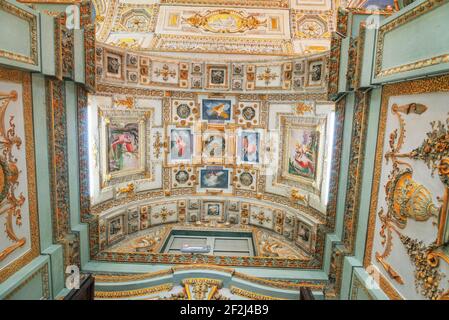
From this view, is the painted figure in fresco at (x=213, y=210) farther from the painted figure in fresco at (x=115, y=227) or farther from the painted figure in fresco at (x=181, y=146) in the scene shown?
Answer: the painted figure in fresco at (x=115, y=227)

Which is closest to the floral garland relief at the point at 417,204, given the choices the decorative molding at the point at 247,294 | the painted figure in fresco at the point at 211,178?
the decorative molding at the point at 247,294

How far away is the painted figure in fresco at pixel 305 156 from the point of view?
24.1 feet

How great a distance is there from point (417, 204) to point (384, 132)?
1398mm

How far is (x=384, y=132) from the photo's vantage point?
14.6 ft

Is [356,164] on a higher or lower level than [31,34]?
lower

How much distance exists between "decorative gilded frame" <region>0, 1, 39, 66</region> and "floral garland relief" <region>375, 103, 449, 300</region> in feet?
19.0

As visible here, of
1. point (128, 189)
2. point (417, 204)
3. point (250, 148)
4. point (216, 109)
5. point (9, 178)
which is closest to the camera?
point (417, 204)

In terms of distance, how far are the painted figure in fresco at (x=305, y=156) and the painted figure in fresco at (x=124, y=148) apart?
475cm

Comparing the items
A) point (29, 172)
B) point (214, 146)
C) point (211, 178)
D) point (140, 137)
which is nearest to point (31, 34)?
point (29, 172)

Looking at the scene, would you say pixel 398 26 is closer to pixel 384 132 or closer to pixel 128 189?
pixel 384 132

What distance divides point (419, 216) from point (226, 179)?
237 inches

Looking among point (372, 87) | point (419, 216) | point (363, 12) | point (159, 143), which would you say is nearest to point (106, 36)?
point (159, 143)

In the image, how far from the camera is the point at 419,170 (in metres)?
3.59
